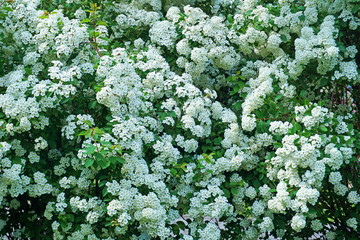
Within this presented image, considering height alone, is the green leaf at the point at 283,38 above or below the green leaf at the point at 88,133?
above

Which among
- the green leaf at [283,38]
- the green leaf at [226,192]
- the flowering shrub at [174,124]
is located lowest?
the green leaf at [226,192]

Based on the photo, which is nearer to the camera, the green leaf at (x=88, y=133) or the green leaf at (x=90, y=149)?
the green leaf at (x=90, y=149)

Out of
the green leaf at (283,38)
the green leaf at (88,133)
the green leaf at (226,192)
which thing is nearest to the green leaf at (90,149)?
the green leaf at (88,133)

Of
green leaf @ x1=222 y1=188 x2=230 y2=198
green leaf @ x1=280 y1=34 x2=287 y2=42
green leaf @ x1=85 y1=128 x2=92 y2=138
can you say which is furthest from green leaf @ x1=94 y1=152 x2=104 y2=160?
green leaf @ x1=280 y1=34 x2=287 y2=42

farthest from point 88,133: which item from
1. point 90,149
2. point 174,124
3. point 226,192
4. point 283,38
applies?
point 283,38

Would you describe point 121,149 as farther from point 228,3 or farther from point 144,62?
point 228,3

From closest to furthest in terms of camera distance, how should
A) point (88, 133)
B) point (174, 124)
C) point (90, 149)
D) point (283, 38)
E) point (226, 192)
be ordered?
point (90, 149)
point (88, 133)
point (226, 192)
point (174, 124)
point (283, 38)

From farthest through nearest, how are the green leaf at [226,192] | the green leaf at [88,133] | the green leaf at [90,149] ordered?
the green leaf at [226,192], the green leaf at [88,133], the green leaf at [90,149]

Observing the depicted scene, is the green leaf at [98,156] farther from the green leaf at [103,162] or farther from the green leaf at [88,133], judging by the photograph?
the green leaf at [88,133]

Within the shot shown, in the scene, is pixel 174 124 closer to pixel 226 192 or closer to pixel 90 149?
pixel 226 192

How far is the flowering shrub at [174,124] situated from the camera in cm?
420

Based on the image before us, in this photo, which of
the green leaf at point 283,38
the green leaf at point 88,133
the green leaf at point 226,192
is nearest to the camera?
the green leaf at point 88,133

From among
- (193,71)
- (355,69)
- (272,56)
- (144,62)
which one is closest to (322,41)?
→ (355,69)

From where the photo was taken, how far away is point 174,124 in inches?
195
